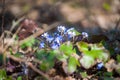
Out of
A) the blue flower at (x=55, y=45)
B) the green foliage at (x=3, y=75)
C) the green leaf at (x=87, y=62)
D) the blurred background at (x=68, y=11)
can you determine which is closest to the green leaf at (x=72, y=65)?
the green leaf at (x=87, y=62)

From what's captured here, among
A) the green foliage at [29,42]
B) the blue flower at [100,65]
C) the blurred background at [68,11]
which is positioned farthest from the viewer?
the blurred background at [68,11]

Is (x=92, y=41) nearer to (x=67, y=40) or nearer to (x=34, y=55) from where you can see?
(x=67, y=40)

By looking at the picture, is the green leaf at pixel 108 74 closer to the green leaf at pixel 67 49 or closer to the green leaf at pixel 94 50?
the green leaf at pixel 94 50

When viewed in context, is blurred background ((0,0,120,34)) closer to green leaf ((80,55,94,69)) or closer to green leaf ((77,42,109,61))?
green leaf ((77,42,109,61))

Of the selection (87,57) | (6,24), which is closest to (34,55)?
(87,57)

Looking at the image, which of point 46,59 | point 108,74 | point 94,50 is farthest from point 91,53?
point 46,59

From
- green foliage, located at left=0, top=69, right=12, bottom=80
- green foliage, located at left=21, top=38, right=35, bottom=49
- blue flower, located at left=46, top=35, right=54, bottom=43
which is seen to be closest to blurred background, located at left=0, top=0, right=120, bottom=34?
green foliage, located at left=21, top=38, right=35, bottom=49

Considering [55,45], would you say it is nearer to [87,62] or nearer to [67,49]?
[67,49]
